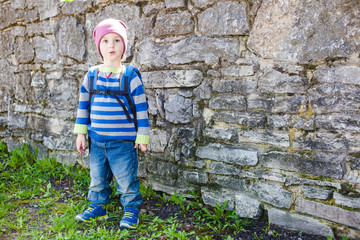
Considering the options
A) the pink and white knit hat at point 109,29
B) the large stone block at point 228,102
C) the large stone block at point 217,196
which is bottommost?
the large stone block at point 217,196

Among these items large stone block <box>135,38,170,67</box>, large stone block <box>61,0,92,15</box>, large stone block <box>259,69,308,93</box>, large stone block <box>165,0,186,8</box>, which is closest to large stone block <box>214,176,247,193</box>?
large stone block <box>259,69,308,93</box>

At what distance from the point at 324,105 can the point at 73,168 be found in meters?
2.59

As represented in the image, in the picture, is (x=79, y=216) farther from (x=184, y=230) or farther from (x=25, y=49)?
(x=25, y=49)

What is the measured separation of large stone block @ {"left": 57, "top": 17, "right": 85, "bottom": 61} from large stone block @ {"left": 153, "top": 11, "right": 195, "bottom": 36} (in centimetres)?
94

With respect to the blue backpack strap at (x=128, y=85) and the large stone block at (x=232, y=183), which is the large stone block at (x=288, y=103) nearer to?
the large stone block at (x=232, y=183)

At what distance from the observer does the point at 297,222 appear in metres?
2.16

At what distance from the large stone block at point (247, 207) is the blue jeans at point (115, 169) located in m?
0.79

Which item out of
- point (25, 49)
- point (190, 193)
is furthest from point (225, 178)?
point (25, 49)

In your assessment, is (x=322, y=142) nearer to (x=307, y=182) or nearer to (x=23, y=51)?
(x=307, y=182)

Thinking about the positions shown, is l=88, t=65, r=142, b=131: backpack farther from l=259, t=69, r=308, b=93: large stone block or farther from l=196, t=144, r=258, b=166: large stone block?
l=259, t=69, r=308, b=93: large stone block

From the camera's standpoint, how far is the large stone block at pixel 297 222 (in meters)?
2.08

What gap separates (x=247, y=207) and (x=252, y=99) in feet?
2.74

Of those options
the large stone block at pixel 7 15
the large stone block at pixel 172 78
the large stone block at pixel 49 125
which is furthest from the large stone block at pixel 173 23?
the large stone block at pixel 7 15

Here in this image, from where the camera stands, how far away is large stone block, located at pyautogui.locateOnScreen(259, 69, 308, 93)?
207cm
